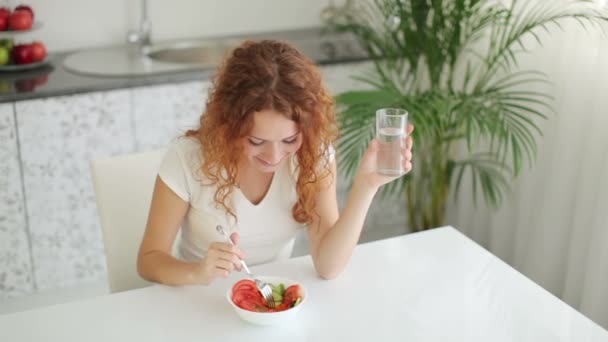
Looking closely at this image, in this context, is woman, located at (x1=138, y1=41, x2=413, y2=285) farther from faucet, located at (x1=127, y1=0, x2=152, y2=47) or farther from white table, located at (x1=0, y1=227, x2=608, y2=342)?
faucet, located at (x1=127, y1=0, x2=152, y2=47)

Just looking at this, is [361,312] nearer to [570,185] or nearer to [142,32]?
[570,185]

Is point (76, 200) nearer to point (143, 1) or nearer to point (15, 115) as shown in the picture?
point (15, 115)

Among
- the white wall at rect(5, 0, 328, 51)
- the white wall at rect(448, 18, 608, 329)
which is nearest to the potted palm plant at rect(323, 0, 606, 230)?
the white wall at rect(448, 18, 608, 329)

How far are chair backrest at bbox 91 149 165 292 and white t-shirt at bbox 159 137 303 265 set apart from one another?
12 cm

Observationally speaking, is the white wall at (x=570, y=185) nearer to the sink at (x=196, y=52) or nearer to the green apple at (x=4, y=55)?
the sink at (x=196, y=52)

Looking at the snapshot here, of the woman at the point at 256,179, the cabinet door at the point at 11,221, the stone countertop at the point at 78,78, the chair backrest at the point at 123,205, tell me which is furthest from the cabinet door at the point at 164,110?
the woman at the point at 256,179

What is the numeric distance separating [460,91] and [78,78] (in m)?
1.29

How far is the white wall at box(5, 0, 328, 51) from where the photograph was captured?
3.04 m

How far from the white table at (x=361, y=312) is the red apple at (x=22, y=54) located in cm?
149

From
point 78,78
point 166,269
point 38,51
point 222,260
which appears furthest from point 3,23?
point 222,260

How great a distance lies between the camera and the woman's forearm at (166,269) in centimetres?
157

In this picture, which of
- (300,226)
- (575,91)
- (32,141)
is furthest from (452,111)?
(32,141)

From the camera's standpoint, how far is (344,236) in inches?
65.6

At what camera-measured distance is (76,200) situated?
273cm
